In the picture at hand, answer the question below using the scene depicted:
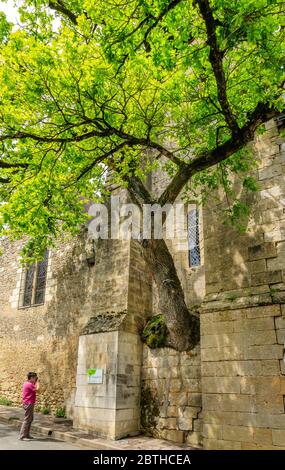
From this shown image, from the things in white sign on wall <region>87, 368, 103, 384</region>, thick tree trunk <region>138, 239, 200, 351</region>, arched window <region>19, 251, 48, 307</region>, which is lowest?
white sign on wall <region>87, 368, 103, 384</region>

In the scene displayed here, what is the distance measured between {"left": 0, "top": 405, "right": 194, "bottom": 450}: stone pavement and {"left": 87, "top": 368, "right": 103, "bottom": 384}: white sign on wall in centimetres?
96

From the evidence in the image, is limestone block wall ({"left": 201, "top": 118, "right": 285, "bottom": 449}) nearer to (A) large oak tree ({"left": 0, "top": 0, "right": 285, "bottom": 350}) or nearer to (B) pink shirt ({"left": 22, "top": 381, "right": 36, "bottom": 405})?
(A) large oak tree ({"left": 0, "top": 0, "right": 285, "bottom": 350})

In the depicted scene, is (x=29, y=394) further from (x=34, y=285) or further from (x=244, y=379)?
(x=34, y=285)

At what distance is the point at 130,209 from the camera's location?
8.76 m

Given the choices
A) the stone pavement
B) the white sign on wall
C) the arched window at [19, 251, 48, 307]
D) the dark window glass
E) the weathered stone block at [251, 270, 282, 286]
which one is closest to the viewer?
the weathered stone block at [251, 270, 282, 286]

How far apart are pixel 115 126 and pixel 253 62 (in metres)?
2.33

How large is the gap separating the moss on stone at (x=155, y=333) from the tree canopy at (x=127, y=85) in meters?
2.95

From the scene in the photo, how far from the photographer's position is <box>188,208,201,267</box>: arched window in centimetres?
822

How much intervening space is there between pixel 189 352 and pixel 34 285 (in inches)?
265

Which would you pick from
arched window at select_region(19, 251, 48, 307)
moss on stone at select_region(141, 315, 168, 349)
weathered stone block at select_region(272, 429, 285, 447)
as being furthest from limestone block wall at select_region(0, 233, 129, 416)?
weathered stone block at select_region(272, 429, 285, 447)

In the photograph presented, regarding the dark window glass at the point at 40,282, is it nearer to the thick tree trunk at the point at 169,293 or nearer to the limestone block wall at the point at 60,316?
the limestone block wall at the point at 60,316

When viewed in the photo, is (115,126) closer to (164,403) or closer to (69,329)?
(164,403)

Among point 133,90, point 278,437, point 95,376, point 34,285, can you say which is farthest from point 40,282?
point 278,437

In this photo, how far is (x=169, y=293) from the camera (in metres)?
6.37
